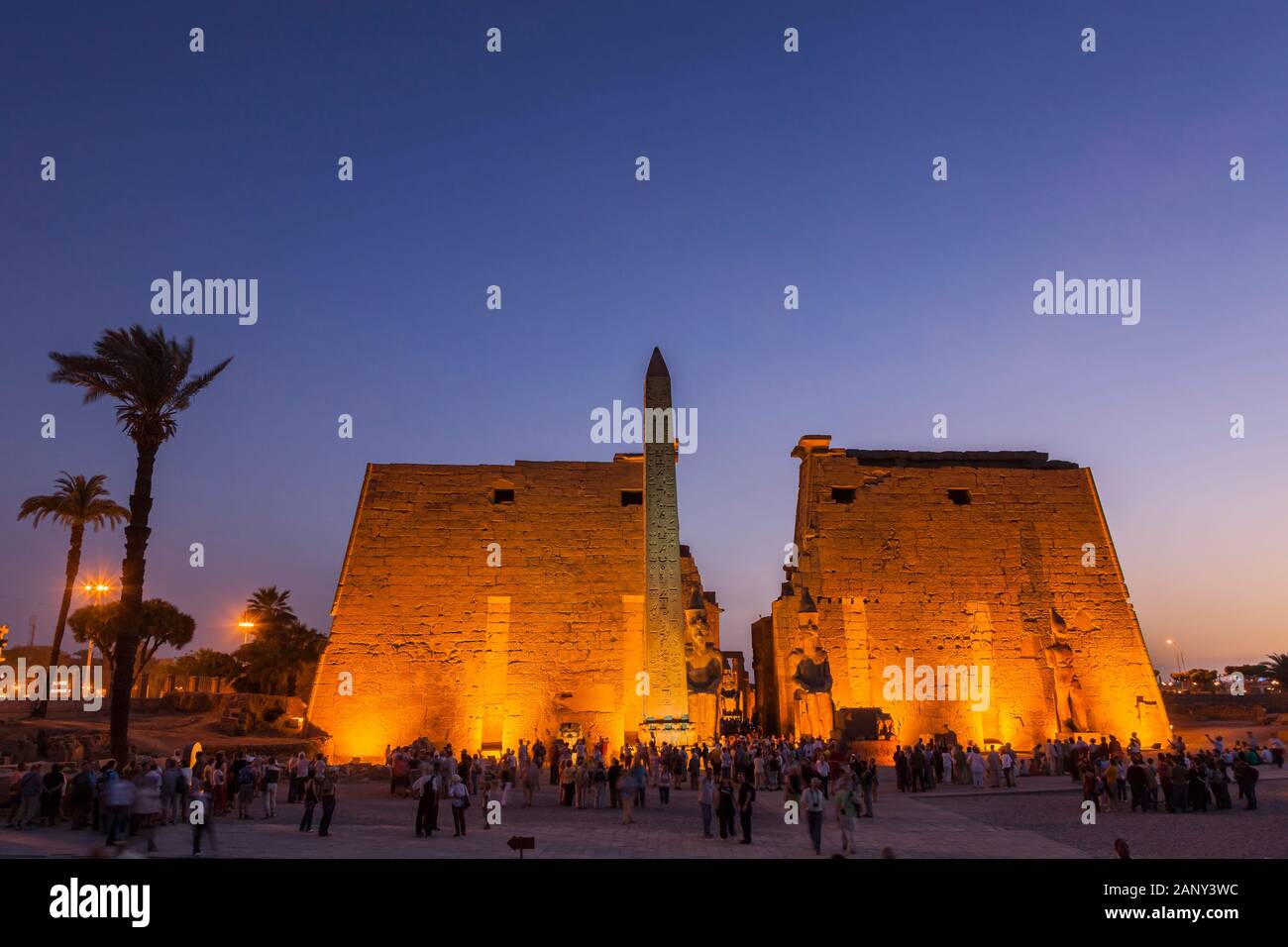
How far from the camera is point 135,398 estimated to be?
1534 cm

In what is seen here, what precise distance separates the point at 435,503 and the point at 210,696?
425 inches

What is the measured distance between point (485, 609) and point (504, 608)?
485 mm

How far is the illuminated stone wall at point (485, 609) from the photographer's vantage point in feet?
72.9

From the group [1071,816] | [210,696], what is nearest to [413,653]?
[210,696]

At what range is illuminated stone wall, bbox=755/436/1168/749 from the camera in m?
23.6

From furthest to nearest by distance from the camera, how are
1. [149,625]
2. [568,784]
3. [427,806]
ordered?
[149,625] < [568,784] < [427,806]

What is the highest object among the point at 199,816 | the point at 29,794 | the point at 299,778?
the point at 199,816

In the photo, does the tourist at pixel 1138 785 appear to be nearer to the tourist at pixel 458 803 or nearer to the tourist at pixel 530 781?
the tourist at pixel 530 781

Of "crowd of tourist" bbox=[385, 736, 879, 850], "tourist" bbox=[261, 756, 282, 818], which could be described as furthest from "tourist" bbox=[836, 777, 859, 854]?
"tourist" bbox=[261, 756, 282, 818]

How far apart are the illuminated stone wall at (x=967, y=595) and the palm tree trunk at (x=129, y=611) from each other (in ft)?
49.1

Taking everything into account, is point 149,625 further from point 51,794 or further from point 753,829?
point 753,829

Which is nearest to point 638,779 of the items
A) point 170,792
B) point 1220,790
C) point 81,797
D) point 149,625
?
point 170,792

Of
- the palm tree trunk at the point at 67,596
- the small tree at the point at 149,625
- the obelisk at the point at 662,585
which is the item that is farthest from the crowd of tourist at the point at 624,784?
the small tree at the point at 149,625
